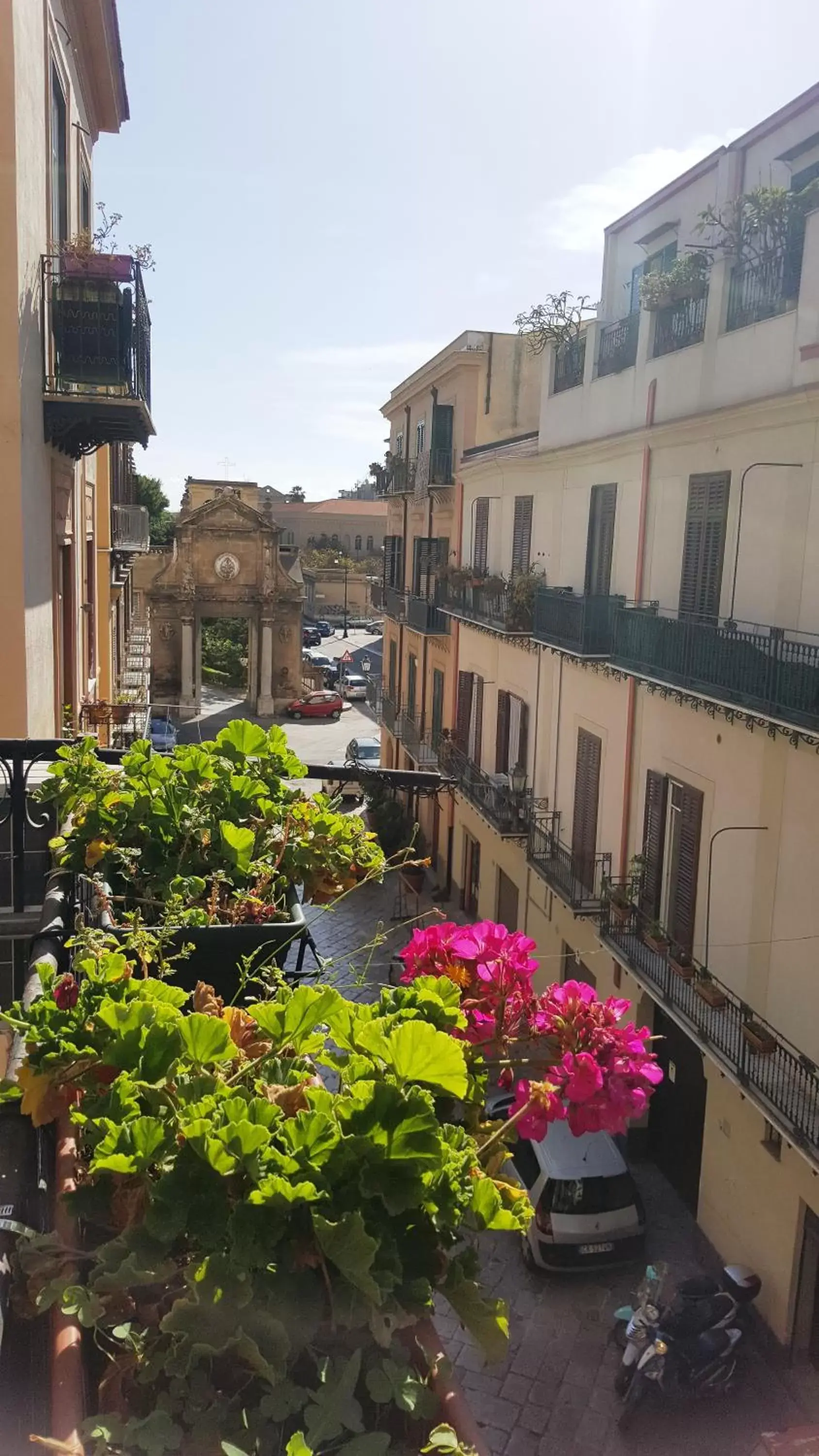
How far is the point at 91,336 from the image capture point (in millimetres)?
8734

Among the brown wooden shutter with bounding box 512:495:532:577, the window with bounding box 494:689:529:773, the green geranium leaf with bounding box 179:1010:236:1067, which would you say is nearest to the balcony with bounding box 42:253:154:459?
the green geranium leaf with bounding box 179:1010:236:1067

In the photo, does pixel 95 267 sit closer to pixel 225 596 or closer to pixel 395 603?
pixel 395 603

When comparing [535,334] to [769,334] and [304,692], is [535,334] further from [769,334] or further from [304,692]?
[304,692]

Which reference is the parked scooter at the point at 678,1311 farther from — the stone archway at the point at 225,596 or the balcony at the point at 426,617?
the stone archway at the point at 225,596

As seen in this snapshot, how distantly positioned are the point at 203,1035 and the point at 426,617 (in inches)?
800

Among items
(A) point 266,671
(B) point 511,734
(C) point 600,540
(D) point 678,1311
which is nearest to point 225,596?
(A) point 266,671

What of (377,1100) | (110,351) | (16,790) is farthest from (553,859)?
(377,1100)

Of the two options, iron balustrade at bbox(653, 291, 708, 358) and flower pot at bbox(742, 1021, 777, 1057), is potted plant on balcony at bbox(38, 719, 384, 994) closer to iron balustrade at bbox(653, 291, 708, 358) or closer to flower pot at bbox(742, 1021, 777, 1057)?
flower pot at bbox(742, 1021, 777, 1057)

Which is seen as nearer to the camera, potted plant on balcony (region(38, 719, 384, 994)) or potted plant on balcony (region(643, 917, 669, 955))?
potted plant on balcony (region(38, 719, 384, 994))

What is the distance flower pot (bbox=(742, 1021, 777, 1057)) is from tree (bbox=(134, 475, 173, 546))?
167 ft

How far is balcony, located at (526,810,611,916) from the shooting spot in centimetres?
1278

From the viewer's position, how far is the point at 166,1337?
1.56 metres

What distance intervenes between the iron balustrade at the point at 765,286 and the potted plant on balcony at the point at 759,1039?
610cm

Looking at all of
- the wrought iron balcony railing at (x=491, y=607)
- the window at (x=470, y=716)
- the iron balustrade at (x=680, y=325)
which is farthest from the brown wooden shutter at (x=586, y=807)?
the window at (x=470, y=716)
